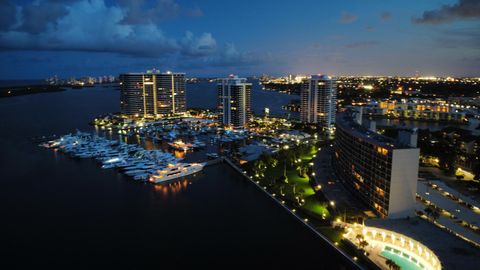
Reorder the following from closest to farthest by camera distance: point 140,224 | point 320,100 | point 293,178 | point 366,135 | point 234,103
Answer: point 140,224, point 366,135, point 293,178, point 234,103, point 320,100

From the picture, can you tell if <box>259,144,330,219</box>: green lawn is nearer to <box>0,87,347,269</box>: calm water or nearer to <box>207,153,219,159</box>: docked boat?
<box>0,87,347,269</box>: calm water

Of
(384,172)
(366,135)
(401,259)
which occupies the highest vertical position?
(366,135)

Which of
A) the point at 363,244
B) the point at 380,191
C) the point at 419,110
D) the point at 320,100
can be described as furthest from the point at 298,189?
the point at 419,110

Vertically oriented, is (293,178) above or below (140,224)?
above

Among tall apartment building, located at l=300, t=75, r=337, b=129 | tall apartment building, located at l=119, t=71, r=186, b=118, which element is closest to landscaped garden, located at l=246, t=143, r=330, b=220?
tall apartment building, located at l=300, t=75, r=337, b=129

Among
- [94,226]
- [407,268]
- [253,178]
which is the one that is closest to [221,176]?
[253,178]

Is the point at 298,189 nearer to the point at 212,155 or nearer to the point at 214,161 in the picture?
the point at 214,161

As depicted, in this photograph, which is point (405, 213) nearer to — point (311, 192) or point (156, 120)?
point (311, 192)
